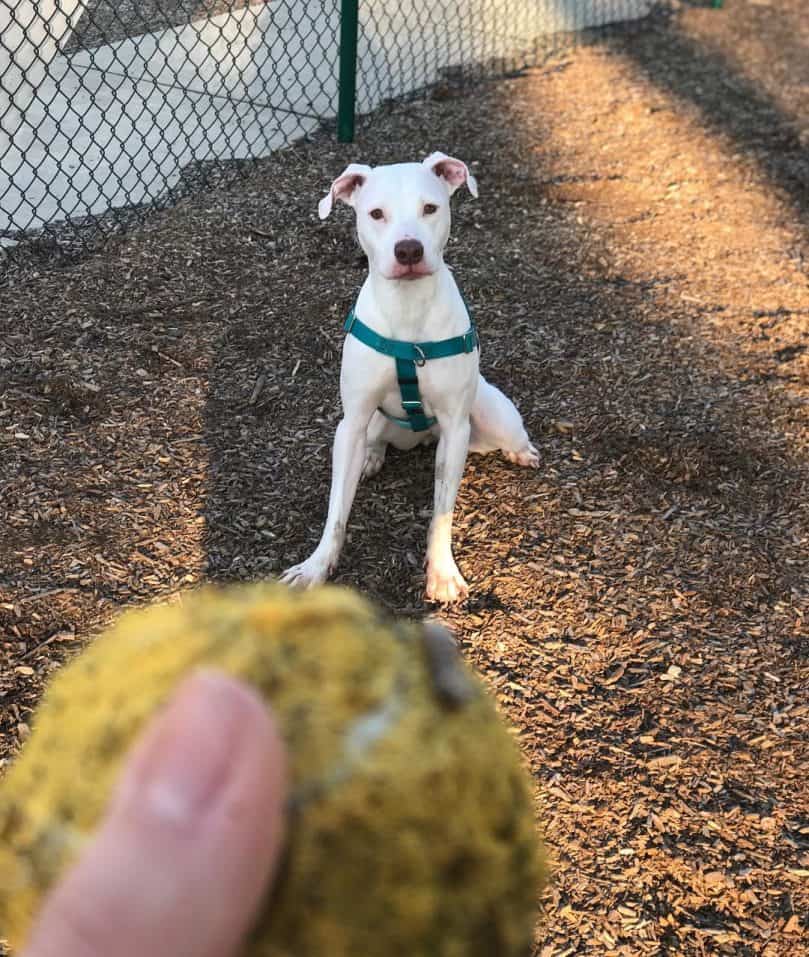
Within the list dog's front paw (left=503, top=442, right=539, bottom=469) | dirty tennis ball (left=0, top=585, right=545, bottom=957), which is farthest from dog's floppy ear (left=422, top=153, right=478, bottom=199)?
dirty tennis ball (left=0, top=585, right=545, bottom=957)

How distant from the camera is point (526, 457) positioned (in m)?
4.06

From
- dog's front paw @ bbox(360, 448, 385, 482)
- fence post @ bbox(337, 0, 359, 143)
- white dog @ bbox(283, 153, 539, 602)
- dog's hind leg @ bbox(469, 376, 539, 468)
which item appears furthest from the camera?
fence post @ bbox(337, 0, 359, 143)

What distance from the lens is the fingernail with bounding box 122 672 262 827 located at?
61cm

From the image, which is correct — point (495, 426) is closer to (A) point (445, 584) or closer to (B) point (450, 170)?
(A) point (445, 584)

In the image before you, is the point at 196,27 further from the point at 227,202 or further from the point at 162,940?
the point at 162,940

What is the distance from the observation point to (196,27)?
811cm

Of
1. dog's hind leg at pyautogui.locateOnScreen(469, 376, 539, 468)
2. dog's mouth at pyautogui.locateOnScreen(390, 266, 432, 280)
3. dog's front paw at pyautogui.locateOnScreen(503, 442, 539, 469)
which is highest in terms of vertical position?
dog's mouth at pyautogui.locateOnScreen(390, 266, 432, 280)

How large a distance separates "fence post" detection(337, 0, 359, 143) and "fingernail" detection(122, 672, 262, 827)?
21.8 feet

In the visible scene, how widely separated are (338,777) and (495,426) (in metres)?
3.19

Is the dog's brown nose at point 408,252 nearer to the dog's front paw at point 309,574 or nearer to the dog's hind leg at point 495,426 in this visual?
the dog's hind leg at point 495,426

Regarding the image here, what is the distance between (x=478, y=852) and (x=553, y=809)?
205 cm

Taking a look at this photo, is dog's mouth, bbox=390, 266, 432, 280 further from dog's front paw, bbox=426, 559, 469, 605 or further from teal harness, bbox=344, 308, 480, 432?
dog's front paw, bbox=426, 559, 469, 605

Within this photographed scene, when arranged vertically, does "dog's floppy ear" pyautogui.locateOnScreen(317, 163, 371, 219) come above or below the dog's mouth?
above

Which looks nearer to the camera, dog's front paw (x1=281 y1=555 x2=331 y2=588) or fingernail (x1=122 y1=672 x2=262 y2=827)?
fingernail (x1=122 y1=672 x2=262 y2=827)
